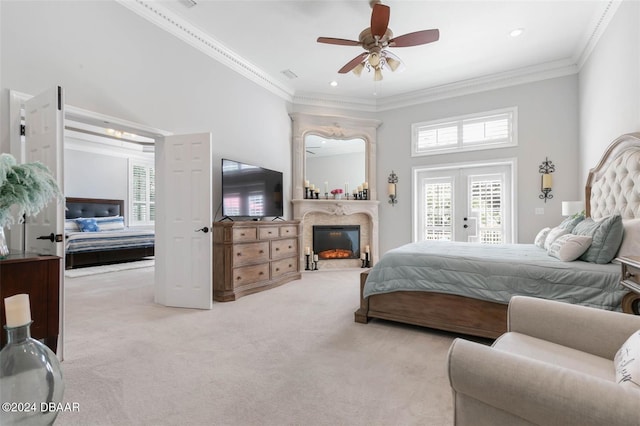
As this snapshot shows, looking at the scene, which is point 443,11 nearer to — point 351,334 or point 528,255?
point 528,255

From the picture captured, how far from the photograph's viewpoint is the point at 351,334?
2.70m

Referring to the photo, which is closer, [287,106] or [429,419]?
[429,419]

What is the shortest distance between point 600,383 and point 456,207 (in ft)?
16.6

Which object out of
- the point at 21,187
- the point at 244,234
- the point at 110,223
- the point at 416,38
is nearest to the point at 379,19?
the point at 416,38

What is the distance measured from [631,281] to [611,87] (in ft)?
9.17

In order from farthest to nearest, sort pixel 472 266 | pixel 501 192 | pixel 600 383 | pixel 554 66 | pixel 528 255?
pixel 501 192 < pixel 554 66 < pixel 528 255 < pixel 472 266 < pixel 600 383

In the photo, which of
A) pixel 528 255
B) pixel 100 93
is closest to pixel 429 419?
pixel 528 255

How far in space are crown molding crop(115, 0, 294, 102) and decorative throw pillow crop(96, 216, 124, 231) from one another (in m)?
5.27

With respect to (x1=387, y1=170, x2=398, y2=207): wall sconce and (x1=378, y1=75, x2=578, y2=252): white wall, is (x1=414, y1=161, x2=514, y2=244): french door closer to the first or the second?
(x1=378, y1=75, x2=578, y2=252): white wall

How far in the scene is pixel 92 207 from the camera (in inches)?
295

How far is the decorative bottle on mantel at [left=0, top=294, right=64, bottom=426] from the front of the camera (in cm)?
94

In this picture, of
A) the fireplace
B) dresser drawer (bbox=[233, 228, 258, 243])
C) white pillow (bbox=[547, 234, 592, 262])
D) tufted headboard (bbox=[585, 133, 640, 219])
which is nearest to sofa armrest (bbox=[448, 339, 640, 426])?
white pillow (bbox=[547, 234, 592, 262])

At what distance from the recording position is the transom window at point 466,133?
5.10m

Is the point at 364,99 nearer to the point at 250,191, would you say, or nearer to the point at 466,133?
the point at 466,133
